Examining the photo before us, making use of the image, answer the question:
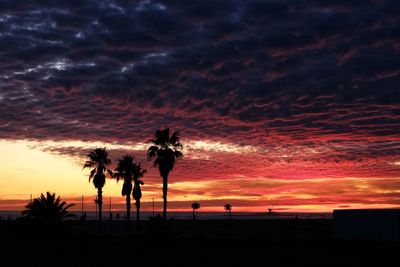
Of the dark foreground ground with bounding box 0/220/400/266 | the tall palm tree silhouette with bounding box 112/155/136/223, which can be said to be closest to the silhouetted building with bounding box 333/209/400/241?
the dark foreground ground with bounding box 0/220/400/266

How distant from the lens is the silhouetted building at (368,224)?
43.2 meters

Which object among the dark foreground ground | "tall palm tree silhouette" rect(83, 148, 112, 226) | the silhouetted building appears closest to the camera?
the dark foreground ground

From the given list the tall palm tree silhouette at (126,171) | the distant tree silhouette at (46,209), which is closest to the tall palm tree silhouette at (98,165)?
the tall palm tree silhouette at (126,171)

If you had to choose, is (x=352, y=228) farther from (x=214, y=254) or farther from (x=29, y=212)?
(x=29, y=212)

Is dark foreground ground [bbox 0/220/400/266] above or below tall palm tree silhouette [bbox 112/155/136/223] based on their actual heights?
below

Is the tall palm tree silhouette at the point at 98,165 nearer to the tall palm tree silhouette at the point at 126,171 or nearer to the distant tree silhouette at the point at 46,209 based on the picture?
the tall palm tree silhouette at the point at 126,171

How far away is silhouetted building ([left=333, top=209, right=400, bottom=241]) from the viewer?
43.2m

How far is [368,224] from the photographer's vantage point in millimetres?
45656

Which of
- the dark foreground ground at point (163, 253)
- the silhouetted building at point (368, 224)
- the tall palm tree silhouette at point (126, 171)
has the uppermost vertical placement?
the tall palm tree silhouette at point (126, 171)

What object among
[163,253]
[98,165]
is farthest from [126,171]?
[163,253]

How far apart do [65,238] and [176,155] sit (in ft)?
65.2

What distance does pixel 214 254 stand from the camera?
33.0m

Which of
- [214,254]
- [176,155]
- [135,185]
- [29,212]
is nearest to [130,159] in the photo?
[135,185]

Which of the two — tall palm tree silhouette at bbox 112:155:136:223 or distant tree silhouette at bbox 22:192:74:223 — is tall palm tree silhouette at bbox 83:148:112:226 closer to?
tall palm tree silhouette at bbox 112:155:136:223
